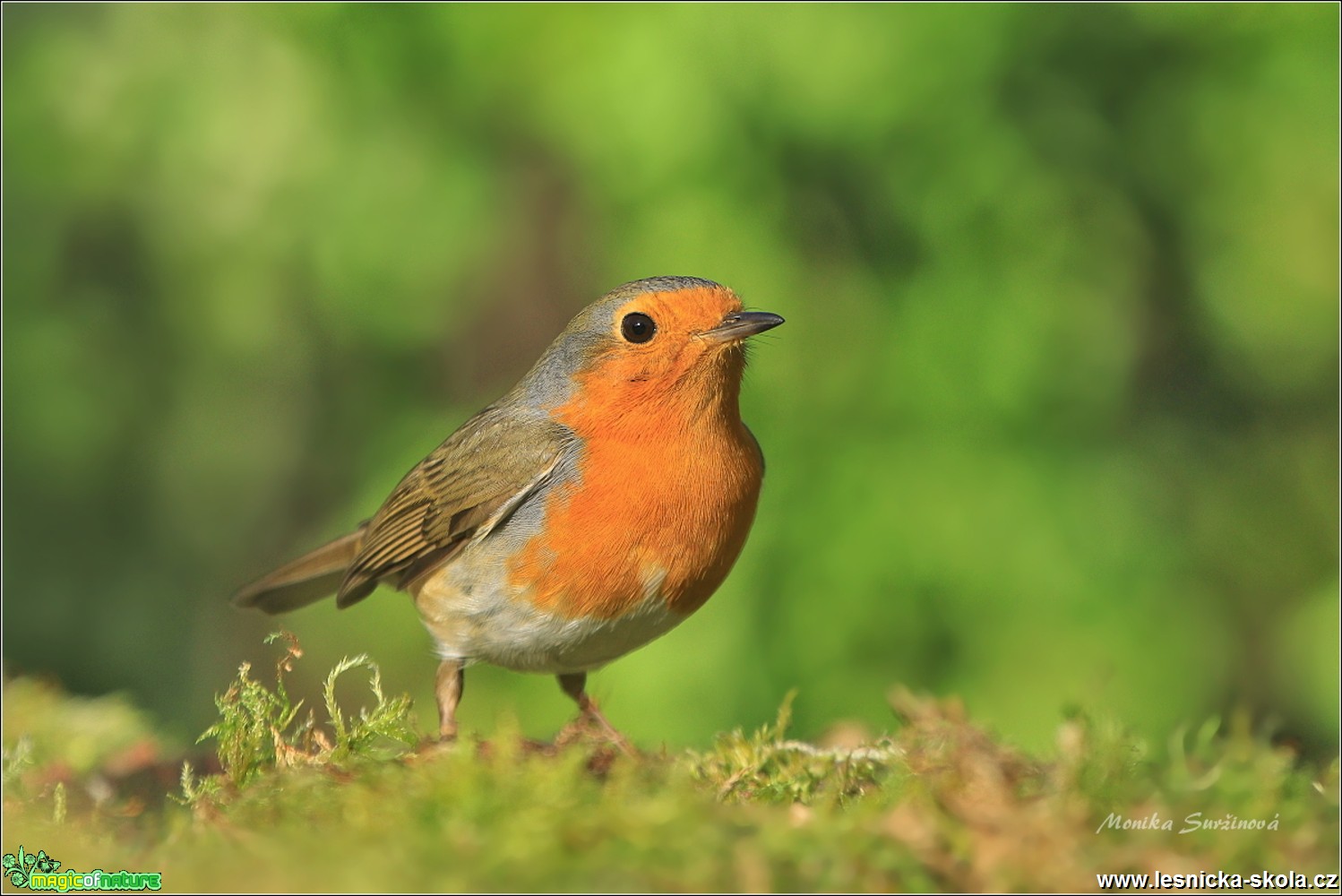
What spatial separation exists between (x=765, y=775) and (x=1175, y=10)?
173 inches

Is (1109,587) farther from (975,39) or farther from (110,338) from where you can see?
(110,338)

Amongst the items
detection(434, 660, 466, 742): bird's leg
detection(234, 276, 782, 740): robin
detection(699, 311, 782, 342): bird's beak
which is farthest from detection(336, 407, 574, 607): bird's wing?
detection(699, 311, 782, 342): bird's beak

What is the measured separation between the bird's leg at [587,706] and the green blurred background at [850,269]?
864mm

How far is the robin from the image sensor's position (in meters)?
3.76

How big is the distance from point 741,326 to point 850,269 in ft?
7.86

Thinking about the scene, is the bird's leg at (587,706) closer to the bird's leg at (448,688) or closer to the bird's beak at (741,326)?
the bird's leg at (448,688)

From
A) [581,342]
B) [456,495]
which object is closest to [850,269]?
[581,342]

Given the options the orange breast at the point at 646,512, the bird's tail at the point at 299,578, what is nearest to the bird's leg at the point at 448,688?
the orange breast at the point at 646,512

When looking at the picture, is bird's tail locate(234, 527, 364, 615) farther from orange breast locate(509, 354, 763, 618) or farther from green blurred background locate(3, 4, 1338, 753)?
orange breast locate(509, 354, 763, 618)

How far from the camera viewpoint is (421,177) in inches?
256

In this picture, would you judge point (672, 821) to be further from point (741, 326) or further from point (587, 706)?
point (587, 706)

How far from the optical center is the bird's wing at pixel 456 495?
405 cm

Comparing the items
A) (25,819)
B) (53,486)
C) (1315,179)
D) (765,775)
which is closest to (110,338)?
(53,486)

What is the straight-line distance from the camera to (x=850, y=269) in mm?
6156
